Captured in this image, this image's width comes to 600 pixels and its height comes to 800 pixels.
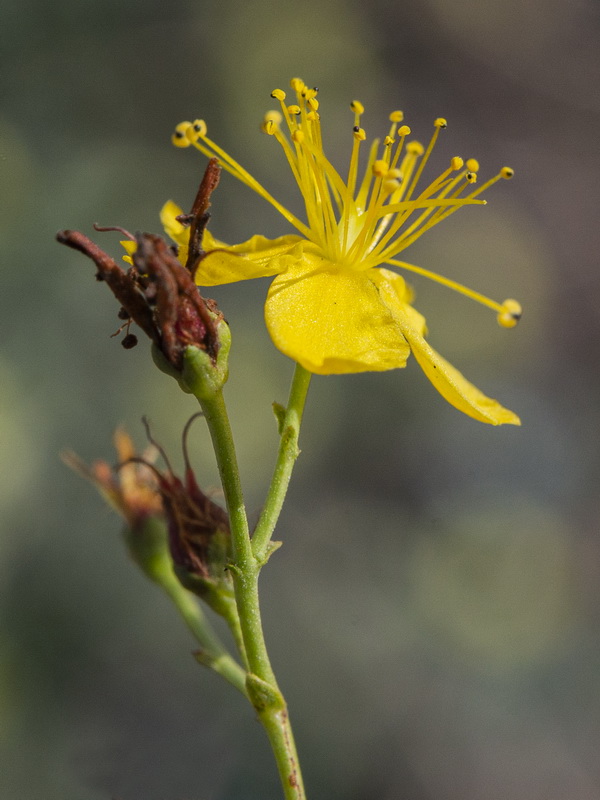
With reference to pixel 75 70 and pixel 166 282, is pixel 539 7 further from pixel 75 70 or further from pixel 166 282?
pixel 166 282

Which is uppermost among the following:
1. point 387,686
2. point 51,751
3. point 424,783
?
point 387,686

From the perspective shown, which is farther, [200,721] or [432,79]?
[432,79]

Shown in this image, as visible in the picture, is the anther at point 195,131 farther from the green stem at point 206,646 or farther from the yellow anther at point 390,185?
the green stem at point 206,646

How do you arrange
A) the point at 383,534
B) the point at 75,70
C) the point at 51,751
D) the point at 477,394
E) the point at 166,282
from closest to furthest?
1. the point at 166,282
2. the point at 477,394
3. the point at 51,751
4. the point at 383,534
5. the point at 75,70

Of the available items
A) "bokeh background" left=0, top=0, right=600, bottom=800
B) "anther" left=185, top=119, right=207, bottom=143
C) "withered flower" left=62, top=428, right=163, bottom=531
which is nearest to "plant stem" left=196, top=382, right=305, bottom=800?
"anther" left=185, top=119, right=207, bottom=143

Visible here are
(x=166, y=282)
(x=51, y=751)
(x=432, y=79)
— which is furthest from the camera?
(x=432, y=79)

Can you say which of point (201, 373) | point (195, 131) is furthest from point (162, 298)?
point (195, 131)

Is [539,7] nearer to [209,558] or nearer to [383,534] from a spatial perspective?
[383,534]

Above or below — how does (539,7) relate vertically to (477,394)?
above

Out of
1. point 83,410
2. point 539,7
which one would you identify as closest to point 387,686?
point 83,410
